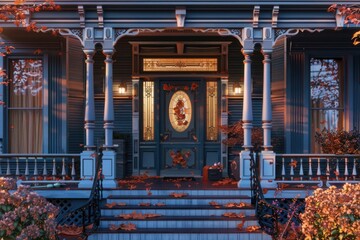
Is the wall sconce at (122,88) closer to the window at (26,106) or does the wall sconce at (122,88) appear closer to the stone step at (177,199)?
the window at (26,106)

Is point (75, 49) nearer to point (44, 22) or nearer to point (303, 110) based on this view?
point (44, 22)

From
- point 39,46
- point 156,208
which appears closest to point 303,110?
point 156,208

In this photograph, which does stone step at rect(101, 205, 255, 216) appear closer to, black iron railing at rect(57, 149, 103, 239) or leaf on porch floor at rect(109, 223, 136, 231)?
black iron railing at rect(57, 149, 103, 239)

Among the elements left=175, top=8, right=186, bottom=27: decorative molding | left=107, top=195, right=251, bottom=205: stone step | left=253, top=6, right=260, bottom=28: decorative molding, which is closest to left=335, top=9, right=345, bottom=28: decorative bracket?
left=253, top=6, right=260, bottom=28: decorative molding

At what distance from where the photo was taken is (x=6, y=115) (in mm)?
12719

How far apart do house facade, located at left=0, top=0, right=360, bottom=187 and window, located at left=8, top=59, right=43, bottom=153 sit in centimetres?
2

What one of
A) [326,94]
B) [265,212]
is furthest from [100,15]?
[326,94]

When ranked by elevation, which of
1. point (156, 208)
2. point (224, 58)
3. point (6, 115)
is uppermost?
point (224, 58)

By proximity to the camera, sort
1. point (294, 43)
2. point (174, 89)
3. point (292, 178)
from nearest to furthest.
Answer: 1. point (292, 178)
2. point (294, 43)
3. point (174, 89)

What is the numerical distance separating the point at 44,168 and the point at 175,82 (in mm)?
4236

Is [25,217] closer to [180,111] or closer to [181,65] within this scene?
[180,111]

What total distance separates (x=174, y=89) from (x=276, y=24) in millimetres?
3575

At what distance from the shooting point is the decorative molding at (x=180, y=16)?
1080 cm

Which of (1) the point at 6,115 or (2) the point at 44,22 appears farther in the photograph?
(1) the point at 6,115
